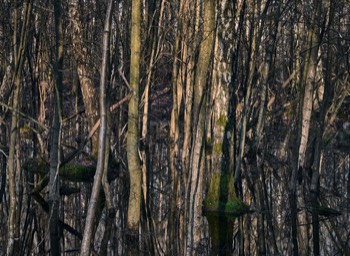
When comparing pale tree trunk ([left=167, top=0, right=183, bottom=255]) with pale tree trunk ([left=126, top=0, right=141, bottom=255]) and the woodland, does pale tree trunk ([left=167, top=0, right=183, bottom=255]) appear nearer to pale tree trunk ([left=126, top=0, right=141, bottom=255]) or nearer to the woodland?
the woodland

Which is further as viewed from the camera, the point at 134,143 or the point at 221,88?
the point at 221,88

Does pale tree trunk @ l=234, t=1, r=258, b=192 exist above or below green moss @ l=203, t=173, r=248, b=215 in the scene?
above

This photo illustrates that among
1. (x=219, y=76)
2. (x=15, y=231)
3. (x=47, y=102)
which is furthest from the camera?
(x=47, y=102)

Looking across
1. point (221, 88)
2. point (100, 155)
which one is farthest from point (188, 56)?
point (100, 155)

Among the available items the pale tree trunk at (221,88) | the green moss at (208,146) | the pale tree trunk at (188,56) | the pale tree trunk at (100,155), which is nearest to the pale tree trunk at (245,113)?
the green moss at (208,146)

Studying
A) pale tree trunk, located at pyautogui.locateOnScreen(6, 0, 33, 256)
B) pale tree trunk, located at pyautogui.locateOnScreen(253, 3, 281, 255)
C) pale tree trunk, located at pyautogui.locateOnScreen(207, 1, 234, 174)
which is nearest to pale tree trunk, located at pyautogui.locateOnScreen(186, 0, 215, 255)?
pale tree trunk, located at pyautogui.locateOnScreen(207, 1, 234, 174)

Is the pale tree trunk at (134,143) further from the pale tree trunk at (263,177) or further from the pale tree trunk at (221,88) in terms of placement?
the pale tree trunk at (221,88)

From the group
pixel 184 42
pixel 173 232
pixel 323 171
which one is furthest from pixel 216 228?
pixel 323 171

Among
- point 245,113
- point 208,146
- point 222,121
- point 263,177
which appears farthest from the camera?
point 263,177

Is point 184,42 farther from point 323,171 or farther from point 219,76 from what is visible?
point 323,171

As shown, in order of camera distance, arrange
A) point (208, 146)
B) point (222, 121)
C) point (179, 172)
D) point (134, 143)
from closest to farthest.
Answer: point (134, 143) → point (222, 121) → point (208, 146) → point (179, 172)

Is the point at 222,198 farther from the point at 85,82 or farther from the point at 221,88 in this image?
the point at 85,82

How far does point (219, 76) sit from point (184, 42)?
312cm

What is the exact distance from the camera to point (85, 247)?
8289mm
